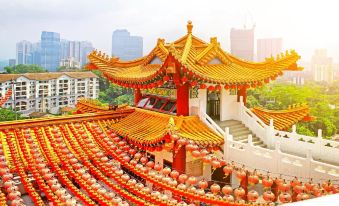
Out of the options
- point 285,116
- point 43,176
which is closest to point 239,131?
point 285,116

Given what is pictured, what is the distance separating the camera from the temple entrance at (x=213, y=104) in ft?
38.3

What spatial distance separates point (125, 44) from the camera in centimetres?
16138

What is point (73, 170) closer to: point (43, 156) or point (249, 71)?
point (43, 156)

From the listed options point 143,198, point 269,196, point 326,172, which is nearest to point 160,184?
point 143,198

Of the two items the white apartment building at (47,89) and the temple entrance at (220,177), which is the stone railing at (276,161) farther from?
the white apartment building at (47,89)

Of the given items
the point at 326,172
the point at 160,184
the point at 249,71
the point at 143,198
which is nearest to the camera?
the point at 143,198

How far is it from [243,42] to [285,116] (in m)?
75.1

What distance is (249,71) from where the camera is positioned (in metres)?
11.5

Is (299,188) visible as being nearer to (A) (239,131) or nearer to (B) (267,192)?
(B) (267,192)

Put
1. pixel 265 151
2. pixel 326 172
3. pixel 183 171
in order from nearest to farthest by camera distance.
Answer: pixel 326 172 → pixel 265 151 → pixel 183 171

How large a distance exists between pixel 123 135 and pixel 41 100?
54.0 meters

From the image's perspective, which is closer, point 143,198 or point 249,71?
point 143,198

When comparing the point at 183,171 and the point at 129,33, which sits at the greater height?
the point at 129,33

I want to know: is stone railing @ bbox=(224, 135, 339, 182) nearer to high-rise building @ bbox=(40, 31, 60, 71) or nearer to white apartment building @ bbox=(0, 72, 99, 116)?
white apartment building @ bbox=(0, 72, 99, 116)
